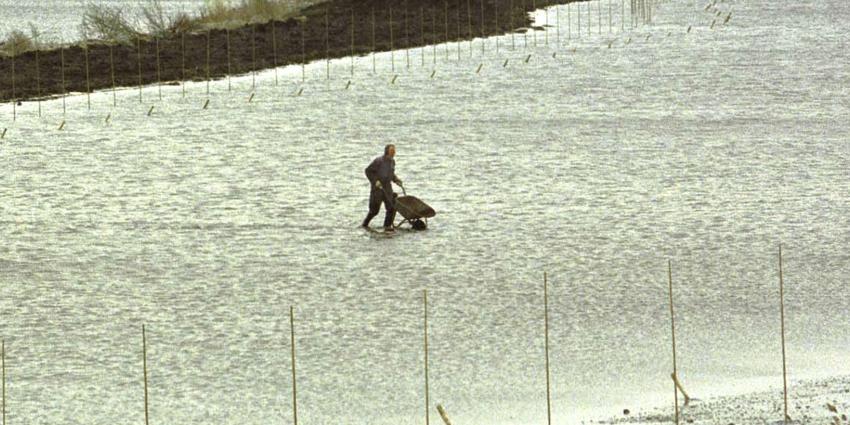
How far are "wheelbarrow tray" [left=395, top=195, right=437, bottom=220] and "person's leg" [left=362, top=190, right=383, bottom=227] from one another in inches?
9.2

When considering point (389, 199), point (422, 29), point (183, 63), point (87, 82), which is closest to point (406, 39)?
point (422, 29)

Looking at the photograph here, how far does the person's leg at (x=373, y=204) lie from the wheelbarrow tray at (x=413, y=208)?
0.23 m

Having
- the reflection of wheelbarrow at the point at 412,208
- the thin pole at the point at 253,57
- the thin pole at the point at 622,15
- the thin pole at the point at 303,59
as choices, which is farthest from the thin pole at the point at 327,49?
the reflection of wheelbarrow at the point at 412,208

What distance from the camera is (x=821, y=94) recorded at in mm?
37781

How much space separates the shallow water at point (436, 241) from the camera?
17.5 meters

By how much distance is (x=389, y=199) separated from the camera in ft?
80.7

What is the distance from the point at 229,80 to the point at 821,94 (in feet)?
40.3

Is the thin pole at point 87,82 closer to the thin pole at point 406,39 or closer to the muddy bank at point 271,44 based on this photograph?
the muddy bank at point 271,44

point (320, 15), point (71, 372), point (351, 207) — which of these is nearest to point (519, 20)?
point (320, 15)

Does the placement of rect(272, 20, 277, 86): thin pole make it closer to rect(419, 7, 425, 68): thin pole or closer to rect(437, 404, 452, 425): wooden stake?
rect(419, 7, 425, 68): thin pole

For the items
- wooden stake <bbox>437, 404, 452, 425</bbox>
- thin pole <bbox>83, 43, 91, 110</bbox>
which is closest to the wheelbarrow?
wooden stake <bbox>437, 404, 452, 425</bbox>

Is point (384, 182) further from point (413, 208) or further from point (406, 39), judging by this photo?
point (406, 39)

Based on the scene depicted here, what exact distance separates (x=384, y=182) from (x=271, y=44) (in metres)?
23.2

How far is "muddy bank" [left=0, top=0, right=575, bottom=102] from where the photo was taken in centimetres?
4172
